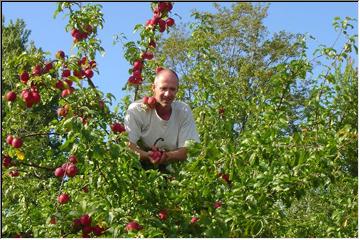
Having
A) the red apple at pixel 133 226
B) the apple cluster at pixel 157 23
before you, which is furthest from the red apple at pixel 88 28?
the red apple at pixel 133 226

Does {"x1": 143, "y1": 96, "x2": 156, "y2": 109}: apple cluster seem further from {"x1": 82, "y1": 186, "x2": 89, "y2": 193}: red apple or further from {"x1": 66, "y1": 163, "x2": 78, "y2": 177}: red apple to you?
{"x1": 66, "y1": 163, "x2": 78, "y2": 177}: red apple

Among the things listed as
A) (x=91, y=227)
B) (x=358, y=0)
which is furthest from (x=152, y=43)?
(x=91, y=227)

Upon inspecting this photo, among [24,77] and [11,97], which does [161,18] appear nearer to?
[24,77]

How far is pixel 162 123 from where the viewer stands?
3.60 m

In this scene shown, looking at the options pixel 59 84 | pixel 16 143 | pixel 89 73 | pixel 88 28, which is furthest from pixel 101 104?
pixel 88 28

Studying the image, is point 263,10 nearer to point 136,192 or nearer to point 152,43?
point 152,43

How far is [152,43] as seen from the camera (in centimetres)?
445

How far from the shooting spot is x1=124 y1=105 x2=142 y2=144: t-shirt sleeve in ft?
11.3

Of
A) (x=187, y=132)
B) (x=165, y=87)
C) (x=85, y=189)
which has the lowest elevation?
(x=85, y=189)

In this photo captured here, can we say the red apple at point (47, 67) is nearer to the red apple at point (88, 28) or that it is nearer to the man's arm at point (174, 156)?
the man's arm at point (174, 156)

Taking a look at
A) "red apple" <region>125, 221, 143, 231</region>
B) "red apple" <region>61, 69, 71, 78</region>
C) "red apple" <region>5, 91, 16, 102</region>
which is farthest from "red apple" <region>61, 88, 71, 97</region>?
"red apple" <region>125, 221, 143, 231</region>

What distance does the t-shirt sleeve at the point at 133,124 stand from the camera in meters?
3.43

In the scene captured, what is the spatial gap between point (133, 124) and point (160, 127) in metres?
0.19

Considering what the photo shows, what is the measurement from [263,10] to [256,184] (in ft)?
49.6
